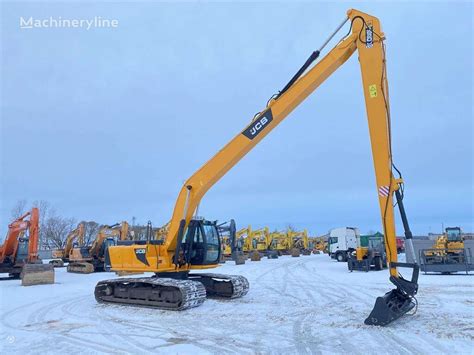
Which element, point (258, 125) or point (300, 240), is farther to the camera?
point (300, 240)

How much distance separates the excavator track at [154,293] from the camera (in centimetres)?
958

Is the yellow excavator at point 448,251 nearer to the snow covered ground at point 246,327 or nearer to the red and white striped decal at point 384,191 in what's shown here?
the snow covered ground at point 246,327

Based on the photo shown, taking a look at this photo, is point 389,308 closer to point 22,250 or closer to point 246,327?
point 246,327

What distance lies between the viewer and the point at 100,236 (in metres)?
25.0

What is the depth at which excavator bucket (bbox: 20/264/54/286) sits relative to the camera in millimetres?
16594

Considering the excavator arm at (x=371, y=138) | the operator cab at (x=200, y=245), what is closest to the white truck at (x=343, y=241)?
the operator cab at (x=200, y=245)

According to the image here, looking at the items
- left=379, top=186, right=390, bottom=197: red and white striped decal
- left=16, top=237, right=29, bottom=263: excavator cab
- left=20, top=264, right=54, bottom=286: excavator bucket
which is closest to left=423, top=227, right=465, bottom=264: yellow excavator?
left=379, top=186, right=390, bottom=197: red and white striped decal

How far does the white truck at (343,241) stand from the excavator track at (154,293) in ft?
86.7

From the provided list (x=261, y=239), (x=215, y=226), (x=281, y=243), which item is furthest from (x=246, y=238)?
(x=215, y=226)

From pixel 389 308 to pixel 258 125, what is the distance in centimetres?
514

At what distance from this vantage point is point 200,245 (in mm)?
11141

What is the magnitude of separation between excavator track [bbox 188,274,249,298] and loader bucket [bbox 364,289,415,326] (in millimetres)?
4510

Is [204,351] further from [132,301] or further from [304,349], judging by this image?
[132,301]

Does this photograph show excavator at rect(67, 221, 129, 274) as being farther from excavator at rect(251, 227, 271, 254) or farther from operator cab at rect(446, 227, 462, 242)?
excavator at rect(251, 227, 271, 254)
